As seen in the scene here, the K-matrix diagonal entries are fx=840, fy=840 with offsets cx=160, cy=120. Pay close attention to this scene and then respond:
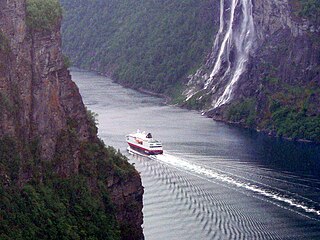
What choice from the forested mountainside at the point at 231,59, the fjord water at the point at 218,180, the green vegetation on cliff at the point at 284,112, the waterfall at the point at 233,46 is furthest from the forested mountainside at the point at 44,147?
the waterfall at the point at 233,46

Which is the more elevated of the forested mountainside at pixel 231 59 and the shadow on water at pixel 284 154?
the forested mountainside at pixel 231 59

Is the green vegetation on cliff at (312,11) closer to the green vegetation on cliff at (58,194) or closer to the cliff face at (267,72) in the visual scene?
the cliff face at (267,72)

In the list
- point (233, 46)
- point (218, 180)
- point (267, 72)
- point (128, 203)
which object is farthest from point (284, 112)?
point (128, 203)

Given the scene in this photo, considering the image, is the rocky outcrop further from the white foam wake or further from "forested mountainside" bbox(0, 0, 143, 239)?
the white foam wake

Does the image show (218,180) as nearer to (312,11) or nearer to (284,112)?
(284,112)

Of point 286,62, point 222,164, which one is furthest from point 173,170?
point 286,62

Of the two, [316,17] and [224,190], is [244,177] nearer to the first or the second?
[224,190]
